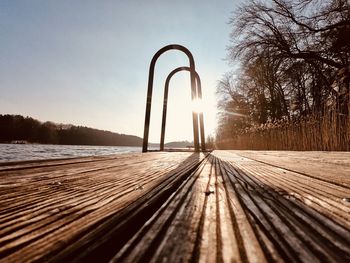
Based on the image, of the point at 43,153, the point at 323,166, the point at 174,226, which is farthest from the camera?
the point at 43,153

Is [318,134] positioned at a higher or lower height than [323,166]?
higher

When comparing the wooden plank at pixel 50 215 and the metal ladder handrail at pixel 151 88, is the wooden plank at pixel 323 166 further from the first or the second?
the metal ladder handrail at pixel 151 88

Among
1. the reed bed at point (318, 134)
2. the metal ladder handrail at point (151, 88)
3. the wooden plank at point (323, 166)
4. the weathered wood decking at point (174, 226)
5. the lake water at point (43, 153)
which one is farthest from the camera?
the lake water at point (43, 153)

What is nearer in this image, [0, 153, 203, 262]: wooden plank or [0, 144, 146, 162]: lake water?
[0, 153, 203, 262]: wooden plank

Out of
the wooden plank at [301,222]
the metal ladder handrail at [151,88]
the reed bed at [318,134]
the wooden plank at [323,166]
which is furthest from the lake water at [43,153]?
the reed bed at [318,134]

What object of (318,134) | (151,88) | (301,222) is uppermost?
(151,88)

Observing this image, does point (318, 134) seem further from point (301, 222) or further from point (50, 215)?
point (50, 215)

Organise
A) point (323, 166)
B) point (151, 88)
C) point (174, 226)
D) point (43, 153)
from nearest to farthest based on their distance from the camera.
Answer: point (174, 226) < point (323, 166) < point (151, 88) < point (43, 153)

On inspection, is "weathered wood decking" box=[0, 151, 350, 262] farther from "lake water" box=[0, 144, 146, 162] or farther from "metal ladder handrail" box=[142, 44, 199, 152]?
"metal ladder handrail" box=[142, 44, 199, 152]

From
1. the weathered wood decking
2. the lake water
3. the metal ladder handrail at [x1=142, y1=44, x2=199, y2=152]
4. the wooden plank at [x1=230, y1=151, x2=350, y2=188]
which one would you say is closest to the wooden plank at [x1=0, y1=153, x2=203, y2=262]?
the weathered wood decking

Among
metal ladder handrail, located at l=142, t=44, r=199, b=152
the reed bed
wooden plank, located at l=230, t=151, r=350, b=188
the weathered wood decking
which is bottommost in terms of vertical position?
the weathered wood decking

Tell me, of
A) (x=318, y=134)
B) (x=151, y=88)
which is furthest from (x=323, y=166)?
(x=151, y=88)

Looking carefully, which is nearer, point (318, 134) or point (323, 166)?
point (323, 166)

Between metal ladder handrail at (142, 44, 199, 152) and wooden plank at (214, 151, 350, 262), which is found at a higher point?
metal ladder handrail at (142, 44, 199, 152)
